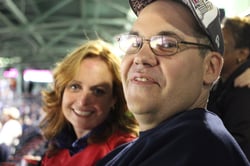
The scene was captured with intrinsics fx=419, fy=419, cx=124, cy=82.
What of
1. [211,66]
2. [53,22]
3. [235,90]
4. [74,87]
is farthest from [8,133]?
[53,22]

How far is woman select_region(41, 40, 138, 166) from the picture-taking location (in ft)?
5.62

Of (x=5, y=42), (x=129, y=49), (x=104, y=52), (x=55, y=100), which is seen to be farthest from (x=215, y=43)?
(x=5, y=42)

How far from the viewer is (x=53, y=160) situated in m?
1.80

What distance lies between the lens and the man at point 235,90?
181 cm

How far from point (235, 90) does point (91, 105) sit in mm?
688

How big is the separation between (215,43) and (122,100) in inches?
27.8

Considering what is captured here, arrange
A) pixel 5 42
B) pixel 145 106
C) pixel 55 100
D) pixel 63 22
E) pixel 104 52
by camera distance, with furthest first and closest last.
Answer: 1. pixel 5 42
2. pixel 63 22
3. pixel 55 100
4. pixel 104 52
5. pixel 145 106

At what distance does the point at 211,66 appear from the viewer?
47.4 inches

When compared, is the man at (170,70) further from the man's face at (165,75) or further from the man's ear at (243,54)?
the man's ear at (243,54)

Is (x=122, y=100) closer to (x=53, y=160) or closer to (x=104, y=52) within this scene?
(x=104, y=52)

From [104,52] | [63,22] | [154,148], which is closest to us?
[154,148]

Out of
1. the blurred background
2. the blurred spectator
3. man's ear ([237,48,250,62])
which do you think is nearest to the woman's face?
man's ear ([237,48,250,62])

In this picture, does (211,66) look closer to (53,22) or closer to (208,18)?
A: (208,18)

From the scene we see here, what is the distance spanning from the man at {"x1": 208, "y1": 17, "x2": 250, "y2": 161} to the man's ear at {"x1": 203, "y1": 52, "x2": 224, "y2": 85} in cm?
67
